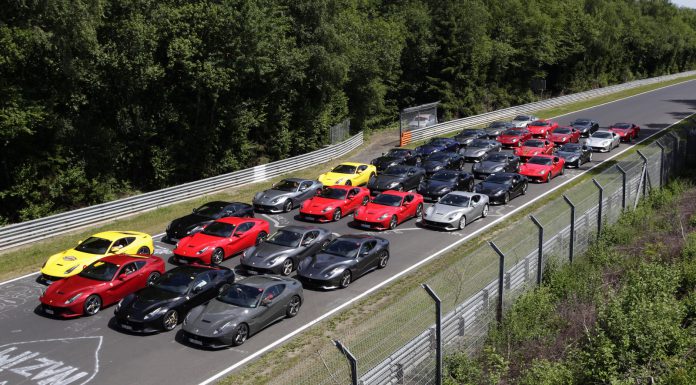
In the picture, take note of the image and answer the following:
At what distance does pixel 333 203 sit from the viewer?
26.4 m

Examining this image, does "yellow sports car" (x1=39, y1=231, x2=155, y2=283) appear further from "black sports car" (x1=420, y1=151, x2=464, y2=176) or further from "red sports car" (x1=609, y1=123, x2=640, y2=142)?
"red sports car" (x1=609, y1=123, x2=640, y2=142)

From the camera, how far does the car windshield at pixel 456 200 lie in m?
25.3

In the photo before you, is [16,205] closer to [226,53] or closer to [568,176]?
[226,53]

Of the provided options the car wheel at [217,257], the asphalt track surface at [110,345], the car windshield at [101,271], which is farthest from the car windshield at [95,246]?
the car wheel at [217,257]

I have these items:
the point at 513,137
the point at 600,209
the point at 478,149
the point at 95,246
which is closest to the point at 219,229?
the point at 95,246

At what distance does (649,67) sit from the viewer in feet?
354

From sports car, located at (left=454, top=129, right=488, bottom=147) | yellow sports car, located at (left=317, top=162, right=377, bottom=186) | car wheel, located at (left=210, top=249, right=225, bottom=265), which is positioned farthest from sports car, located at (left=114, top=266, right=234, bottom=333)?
sports car, located at (left=454, top=129, right=488, bottom=147)

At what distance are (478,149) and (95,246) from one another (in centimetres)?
2407

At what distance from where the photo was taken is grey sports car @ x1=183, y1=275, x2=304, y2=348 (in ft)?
48.8

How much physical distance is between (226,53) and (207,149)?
6.55 m

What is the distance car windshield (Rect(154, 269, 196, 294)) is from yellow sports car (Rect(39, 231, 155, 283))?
403 cm

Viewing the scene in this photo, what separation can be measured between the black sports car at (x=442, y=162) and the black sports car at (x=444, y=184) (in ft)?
11.9

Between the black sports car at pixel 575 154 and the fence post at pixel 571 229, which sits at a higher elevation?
the fence post at pixel 571 229

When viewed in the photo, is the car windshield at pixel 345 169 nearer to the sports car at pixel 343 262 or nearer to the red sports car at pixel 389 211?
the red sports car at pixel 389 211
